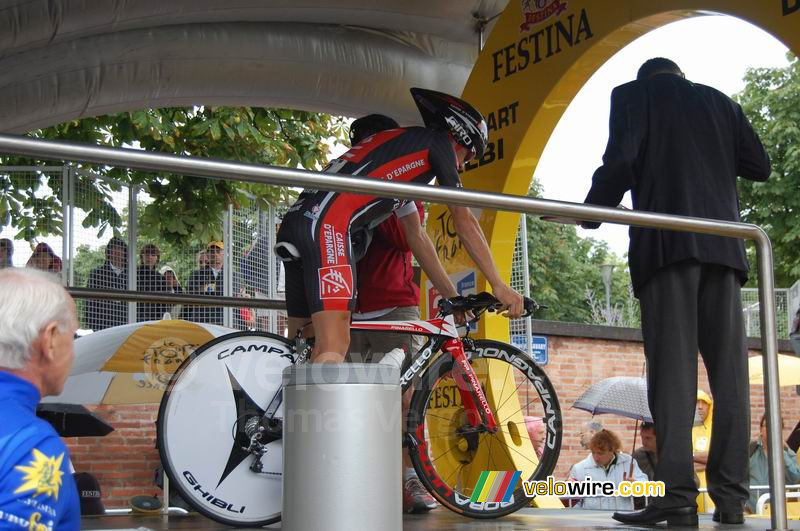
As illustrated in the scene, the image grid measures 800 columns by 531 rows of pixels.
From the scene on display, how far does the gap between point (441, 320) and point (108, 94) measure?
5.17 meters

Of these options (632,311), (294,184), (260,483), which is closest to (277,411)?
(260,483)

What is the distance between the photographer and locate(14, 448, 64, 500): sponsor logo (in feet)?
5.70

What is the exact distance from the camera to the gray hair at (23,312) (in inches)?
75.2

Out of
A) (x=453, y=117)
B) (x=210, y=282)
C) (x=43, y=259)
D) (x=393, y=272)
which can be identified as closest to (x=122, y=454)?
(x=210, y=282)

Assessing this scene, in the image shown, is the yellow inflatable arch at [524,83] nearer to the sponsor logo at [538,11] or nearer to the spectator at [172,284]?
the sponsor logo at [538,11]

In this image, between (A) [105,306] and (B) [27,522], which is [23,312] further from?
(A) [105,306]

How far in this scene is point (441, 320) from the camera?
14.5 ft

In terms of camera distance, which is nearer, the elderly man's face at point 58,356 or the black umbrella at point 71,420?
the elderly man's face at point 58,356

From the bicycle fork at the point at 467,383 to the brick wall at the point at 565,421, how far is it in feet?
25.6

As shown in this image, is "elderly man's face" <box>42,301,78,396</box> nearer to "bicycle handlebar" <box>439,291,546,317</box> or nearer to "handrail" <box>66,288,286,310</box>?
"bicycle handlebar" <box>439,291,546,317</box>

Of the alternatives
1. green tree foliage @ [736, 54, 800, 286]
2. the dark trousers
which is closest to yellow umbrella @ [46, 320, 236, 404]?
the dark trousers

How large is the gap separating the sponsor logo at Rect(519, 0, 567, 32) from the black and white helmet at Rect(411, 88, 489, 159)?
239cm

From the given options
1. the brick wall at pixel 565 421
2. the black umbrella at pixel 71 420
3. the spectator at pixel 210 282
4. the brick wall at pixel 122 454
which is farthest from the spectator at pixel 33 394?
the brick wall at pixel 122 454

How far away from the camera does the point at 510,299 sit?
14.0 feet
